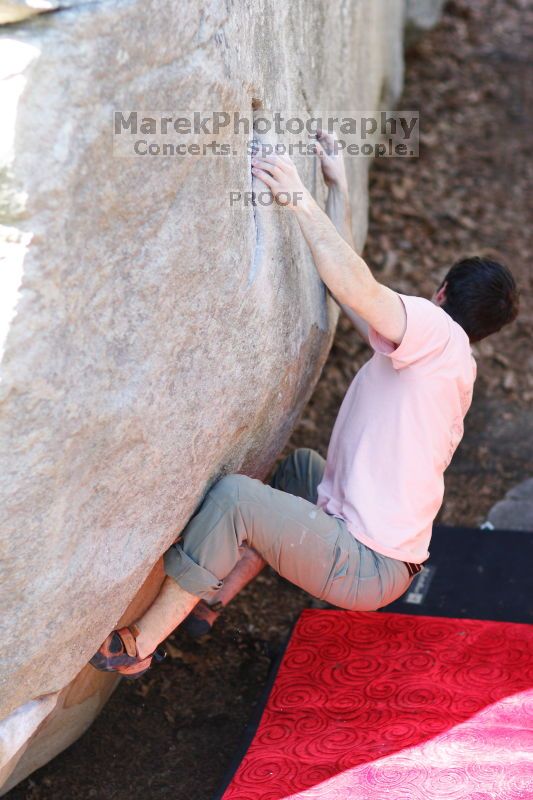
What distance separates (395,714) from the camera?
286 centimetres

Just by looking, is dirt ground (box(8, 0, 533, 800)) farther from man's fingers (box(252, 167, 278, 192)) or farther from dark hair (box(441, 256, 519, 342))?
man's fingers (box(252, 167, 278, 192))

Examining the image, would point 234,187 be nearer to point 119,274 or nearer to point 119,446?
point 119,274

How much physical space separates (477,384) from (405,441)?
2.15 m

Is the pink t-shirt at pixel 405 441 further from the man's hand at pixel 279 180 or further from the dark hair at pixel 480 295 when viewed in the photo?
the man's hand at pixel 279 180

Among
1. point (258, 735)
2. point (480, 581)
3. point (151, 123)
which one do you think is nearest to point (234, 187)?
point (151, 123)

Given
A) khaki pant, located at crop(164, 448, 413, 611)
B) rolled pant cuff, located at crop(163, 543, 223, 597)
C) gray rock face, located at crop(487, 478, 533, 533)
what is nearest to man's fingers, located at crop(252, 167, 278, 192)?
khaki pant, located at crop(164, 448, 413, 611)

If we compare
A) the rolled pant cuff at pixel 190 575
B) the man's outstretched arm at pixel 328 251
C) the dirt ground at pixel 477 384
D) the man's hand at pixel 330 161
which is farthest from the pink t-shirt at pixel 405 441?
the dirt ground at pixel 477 384

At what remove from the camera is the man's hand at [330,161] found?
3.33 meters

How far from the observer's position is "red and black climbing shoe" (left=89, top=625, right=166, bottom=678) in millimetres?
2832

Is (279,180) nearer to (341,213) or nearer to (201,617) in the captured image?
(341,213)

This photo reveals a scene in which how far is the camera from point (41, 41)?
6.73 feet

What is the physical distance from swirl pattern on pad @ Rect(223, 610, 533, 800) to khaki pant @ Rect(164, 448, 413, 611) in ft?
0.84

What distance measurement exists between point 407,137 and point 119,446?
4783mm

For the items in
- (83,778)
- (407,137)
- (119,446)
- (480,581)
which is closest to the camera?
(119,446)
